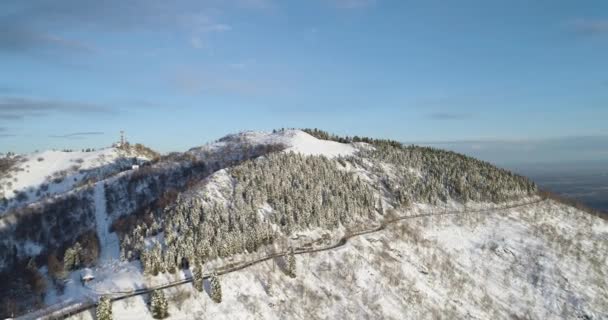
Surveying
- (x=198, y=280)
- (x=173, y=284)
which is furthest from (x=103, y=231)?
(x=198, y=280)

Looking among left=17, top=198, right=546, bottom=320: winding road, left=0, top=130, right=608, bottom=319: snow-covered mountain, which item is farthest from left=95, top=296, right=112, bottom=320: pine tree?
left=17, top=198, right=546, bottom=320: winding road

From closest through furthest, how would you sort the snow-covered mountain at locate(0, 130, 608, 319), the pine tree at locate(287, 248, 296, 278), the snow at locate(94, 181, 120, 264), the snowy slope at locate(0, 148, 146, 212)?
the snow-covered mountain at locate(0, 130, 608, 319) → the pine tree at locate(287, 248, 296, 278) → the snow at locate(94, 181, 120, 264) → the snowy slope at locate(0, 148, 146, 212)

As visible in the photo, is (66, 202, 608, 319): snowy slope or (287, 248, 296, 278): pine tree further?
(287, 248, 296, 278): pine tree

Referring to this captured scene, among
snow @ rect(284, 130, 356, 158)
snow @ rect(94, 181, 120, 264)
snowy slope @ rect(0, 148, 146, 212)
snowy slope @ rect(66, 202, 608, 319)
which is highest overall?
snow @ rect(284, 130, 356, 158)

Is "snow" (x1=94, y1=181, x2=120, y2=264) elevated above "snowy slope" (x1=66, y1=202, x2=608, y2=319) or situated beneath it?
elevated above

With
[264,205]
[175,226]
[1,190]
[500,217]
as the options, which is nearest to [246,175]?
[264,205]

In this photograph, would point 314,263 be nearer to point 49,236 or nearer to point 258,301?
point 258,301

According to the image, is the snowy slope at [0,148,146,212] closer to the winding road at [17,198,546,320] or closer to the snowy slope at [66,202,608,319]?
the winding road at [17,198,546,320]
